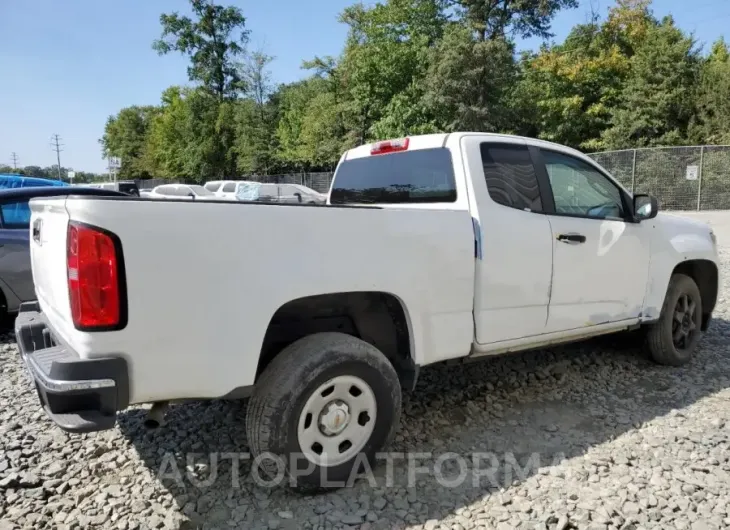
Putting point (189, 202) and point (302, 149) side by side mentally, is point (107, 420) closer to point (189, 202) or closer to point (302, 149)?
point (189, 202)

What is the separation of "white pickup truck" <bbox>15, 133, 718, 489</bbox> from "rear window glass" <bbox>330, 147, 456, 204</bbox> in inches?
0.6

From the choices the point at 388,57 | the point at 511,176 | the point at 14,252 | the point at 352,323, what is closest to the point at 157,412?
the point at 352,323

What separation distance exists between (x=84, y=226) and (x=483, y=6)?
30.9 meters

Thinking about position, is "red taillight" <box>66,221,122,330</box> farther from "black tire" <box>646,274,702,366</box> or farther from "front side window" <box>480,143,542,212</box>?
"black tire" <box>646,274,702,366</box>

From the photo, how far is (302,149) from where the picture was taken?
36781 mm

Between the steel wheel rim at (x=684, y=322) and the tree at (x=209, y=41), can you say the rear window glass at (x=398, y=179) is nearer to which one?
the steel wheel rim at (x=684, y=322)

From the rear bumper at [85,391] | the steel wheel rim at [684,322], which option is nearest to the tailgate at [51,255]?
the rear bumper at [85,391]

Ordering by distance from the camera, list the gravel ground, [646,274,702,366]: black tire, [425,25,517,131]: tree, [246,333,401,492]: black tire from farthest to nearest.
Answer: [425,25,517,131]: tree < [646,274,702,366]: black tire < the gravel ground < [246,333,401,492]: black tire

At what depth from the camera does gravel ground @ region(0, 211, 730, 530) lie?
261 centimetres

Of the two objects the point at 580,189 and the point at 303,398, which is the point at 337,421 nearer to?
the point at 303,398

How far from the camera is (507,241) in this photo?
10.9 ft

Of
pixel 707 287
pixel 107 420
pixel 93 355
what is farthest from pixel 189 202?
pixel 707 287

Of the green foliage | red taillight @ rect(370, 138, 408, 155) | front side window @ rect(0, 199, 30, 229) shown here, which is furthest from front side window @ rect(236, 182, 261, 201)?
red taillight @ rect(370, 138, 408, 155)

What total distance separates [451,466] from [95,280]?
7.16 feet
